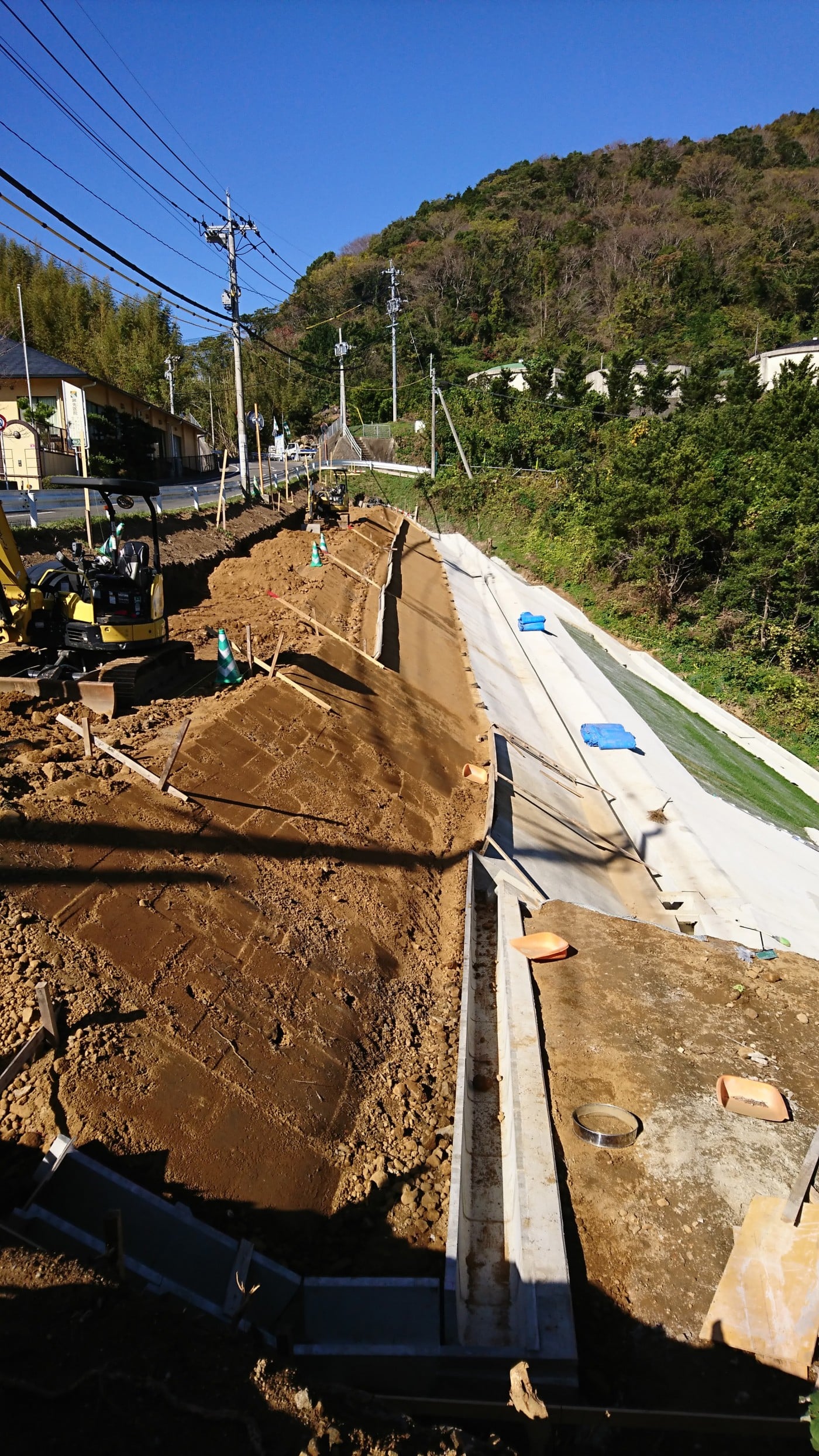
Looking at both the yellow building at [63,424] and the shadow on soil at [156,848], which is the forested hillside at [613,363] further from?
the shadow on soil at [156,848]

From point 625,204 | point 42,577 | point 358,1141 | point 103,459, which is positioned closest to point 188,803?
point 358,1141

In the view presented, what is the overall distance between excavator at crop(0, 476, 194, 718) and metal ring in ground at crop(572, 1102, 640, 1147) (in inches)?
257

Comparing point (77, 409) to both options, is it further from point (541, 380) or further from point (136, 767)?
point (541, 380)

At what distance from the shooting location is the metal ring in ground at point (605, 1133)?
671cm

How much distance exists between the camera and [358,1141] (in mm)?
6039

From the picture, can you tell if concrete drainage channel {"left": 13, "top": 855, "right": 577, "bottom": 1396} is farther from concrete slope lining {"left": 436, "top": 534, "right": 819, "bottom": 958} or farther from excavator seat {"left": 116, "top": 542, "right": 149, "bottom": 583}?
excavator seat {"left": 116, "top": 542, "right": 149, "bottom": 583}

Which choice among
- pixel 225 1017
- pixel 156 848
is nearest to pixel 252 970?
pixel 225 1017

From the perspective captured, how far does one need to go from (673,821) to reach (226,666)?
985cm

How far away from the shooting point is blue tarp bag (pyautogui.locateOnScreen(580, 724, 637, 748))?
19286 mm

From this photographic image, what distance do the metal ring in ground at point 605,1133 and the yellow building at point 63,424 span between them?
42.5ft

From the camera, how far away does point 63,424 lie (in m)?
30.9

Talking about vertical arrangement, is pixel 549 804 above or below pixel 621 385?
below

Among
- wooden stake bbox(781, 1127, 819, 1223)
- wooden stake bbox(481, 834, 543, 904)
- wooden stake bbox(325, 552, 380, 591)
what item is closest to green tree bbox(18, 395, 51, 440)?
wooden stake bbox(325, 552, 380, 591)

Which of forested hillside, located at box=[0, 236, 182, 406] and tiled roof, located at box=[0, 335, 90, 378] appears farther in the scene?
forested hillside, located at box=[0, 236, 182, 406]
